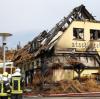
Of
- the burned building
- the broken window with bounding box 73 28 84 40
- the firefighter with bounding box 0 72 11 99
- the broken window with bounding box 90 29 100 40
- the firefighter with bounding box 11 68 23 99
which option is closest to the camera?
the firefighter with bounding box 11 68 23 99

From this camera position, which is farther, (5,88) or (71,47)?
(71,47)

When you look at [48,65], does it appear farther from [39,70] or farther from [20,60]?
[20,60]

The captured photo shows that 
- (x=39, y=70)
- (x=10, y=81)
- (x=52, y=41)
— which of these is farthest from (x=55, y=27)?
(x=10, y=81)

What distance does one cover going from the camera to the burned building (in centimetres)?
3994

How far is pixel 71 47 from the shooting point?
4131 centimetres

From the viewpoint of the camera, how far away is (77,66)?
39.4 meters

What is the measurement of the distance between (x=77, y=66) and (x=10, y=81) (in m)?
21.5

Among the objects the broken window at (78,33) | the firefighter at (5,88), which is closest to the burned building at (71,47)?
the broken window at (78,33)

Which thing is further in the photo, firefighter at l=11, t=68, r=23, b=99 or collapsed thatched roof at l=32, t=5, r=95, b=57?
collapsed thatched roof at l=32, t=5, r=95, b=57

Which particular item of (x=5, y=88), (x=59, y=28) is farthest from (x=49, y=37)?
(x=5, y=88)

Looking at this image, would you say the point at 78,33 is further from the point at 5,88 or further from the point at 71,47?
the point at 5,88

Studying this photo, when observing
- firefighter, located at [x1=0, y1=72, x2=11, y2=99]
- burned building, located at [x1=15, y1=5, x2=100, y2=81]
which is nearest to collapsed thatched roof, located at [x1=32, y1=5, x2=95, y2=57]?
burned building, located at [x1=15, y1=5, x2=100, y2=81]

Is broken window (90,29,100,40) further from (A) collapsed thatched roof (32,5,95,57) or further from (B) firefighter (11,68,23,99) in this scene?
(B) firefighter (11,68,23,99)

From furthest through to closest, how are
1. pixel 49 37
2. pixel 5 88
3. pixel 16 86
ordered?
pixel 49 37
pixel 5 88
pixel 16 86
